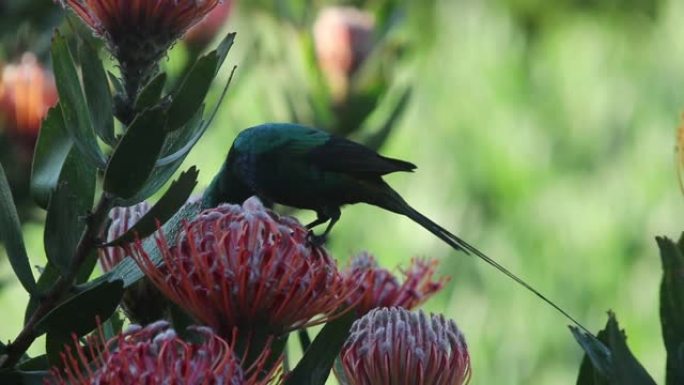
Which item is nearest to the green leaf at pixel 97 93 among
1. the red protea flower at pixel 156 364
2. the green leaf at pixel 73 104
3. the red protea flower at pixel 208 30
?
the green leaf at pixel 73 104

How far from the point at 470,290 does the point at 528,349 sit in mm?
220

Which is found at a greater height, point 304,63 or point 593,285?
point 593,285

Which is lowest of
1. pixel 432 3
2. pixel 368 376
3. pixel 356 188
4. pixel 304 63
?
pixel 368 376

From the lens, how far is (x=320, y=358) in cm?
68

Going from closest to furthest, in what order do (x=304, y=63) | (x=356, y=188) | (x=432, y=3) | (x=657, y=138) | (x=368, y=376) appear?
1. (x=368, y=376)
2. (x=356, y=188)
3. (x=304, y=63)
4. (x=657, y=138)
5. (x=432, y=3)

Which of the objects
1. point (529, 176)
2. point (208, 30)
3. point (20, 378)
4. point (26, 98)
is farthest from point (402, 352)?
point (529, 176)

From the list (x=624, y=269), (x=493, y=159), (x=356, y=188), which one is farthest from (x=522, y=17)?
(x=356, y=188)

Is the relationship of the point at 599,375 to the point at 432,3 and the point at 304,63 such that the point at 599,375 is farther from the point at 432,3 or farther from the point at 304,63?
the point at 432,3

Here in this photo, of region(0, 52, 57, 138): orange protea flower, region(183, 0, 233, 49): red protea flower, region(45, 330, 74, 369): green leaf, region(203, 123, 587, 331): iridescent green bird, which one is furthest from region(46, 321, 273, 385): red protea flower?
region(183, 0, 233, 49): red protea flower

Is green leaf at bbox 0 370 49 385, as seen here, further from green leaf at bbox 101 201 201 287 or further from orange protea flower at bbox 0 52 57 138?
orange protea flower at bbox 0 52 57 138

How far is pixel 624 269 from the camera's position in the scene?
4.02 m

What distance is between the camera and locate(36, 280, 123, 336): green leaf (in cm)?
67

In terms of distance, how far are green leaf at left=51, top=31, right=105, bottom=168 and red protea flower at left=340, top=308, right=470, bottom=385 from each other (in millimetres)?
181

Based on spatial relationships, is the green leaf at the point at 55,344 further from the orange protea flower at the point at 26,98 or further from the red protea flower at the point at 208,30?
the red protea flower at the point at 208,30
